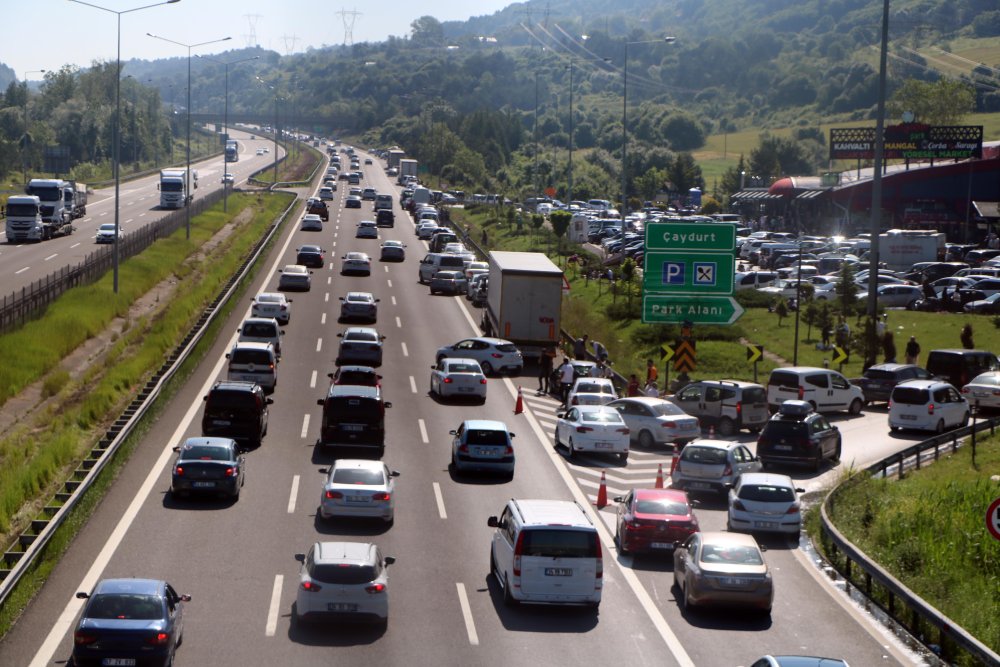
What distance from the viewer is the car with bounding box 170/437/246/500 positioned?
2842 centimetres

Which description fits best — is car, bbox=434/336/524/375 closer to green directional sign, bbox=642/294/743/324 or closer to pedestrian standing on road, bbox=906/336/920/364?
green directional sign, bbox=642/294/743/324

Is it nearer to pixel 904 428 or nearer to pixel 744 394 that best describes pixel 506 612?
pixel 744 394

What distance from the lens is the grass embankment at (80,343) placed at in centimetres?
3108

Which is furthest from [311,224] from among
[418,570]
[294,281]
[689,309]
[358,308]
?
[418,570]

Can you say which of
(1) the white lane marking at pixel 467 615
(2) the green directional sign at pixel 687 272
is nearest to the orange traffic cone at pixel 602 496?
(1) the white lane marking at pixel 467 615

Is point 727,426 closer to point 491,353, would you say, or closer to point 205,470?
point 491,353

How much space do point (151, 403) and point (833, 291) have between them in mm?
43439

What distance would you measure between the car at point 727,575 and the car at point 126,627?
8773mm

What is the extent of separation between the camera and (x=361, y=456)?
113ft

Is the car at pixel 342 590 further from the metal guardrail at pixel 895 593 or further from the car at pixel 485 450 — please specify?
the car at pixel 485 450

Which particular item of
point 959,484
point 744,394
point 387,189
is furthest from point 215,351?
point 387,189

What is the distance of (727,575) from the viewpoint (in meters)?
21.7

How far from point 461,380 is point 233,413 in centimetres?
1008

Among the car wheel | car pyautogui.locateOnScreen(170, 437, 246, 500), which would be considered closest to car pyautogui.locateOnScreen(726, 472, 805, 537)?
car pyautogui.locateOnScreen(170, 437, 246, 500)
